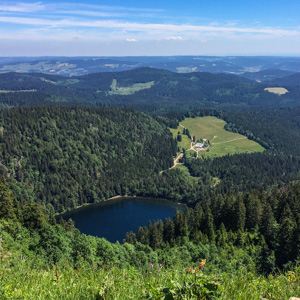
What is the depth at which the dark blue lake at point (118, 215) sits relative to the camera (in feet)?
384

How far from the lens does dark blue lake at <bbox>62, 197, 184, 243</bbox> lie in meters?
117

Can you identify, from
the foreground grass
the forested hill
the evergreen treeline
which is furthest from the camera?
the forested hill

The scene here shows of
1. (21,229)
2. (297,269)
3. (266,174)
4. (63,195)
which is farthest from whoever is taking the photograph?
(266,174)

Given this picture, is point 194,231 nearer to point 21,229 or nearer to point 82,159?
point 21,229

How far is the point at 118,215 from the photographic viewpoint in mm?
134125

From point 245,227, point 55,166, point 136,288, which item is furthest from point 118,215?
point 136,288

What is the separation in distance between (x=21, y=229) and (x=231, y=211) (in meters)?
49.6

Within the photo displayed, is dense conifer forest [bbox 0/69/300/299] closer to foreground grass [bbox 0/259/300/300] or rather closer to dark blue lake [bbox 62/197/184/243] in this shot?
foreground grass [bbox 0/259/300/300]

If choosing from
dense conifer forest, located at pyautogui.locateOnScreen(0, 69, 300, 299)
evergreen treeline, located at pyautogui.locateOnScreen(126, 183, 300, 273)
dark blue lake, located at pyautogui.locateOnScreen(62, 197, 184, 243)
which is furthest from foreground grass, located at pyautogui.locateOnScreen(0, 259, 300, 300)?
dark blue lake, located at pyautogui.locateOnScreen(62, 197, 184, 243)

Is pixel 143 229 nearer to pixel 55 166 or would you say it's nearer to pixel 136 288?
pixel 136 288

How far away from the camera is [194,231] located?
236 feet

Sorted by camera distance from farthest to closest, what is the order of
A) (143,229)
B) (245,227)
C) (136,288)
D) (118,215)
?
1. (118,215)
2. (143,229)
3. (245,227)
4. (136,288)

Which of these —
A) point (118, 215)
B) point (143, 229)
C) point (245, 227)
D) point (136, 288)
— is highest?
point (136, 288)

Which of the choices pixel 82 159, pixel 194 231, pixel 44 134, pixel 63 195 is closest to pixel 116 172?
pixel 82 159
